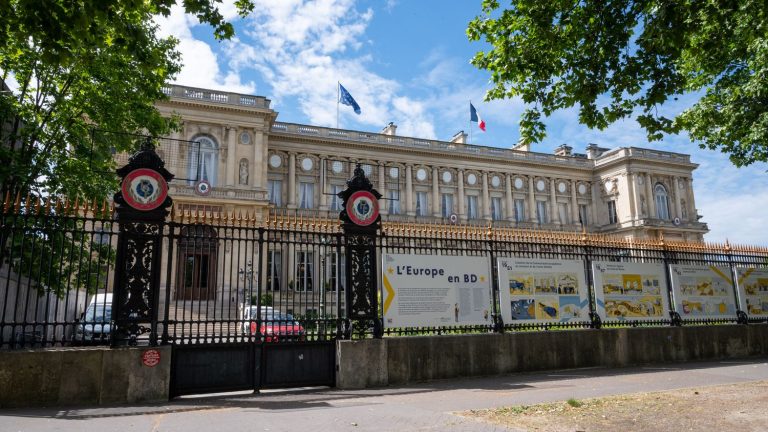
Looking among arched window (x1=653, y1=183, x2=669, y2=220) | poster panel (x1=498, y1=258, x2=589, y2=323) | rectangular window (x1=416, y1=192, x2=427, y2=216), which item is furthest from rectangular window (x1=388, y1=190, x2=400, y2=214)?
poster panel (x1=498, y1=258, x2=589, y2=323)

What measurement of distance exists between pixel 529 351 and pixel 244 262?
676 cm

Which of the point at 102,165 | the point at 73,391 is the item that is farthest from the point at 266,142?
the point at 73,391

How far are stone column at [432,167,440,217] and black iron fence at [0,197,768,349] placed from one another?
35328 mm

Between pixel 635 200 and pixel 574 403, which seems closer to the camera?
pixel 574 403

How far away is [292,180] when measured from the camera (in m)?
45.6

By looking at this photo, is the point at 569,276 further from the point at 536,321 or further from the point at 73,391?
the point at 73,391

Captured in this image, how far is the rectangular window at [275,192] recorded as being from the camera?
148 feet

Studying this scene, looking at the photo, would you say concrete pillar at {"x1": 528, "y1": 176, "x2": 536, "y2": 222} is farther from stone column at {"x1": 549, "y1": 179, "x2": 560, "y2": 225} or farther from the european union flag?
the european union flag

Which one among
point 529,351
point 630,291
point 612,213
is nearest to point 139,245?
point 529,351

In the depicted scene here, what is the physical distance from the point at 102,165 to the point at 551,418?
465 inches

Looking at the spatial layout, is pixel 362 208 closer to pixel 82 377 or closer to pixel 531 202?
pixel 82 377

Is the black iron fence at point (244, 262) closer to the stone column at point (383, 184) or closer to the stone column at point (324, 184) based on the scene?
the stone column at point (324, 184)

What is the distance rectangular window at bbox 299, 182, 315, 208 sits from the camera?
152ft

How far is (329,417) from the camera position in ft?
24.1
